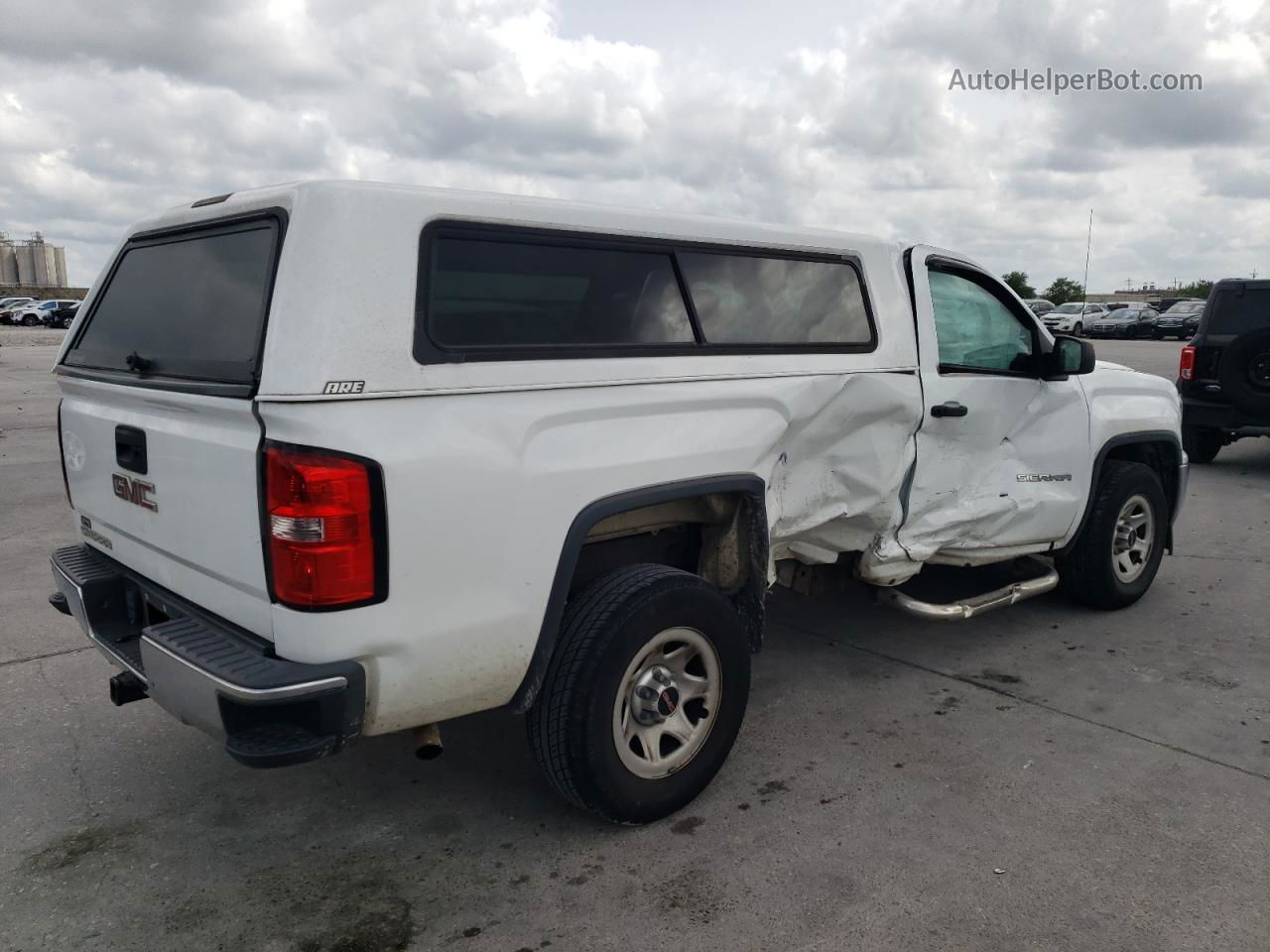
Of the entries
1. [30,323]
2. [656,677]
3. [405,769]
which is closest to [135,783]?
[405,769]

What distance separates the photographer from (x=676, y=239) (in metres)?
3.34

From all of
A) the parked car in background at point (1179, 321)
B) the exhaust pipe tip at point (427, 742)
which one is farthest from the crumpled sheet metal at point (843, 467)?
the parked car in background at point (1179, 321)

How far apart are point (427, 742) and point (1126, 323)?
41.4 metres

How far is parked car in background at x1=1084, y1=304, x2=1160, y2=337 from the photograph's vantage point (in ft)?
125

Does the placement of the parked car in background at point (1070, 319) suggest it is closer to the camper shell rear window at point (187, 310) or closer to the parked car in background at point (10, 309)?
the camper shell rear window at point (187, 310)

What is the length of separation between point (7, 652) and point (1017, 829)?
446 cm

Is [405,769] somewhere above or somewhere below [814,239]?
below

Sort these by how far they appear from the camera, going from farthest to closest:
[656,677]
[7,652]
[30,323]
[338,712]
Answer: [30,323] → [7,652] → [656,677] → [338,712]

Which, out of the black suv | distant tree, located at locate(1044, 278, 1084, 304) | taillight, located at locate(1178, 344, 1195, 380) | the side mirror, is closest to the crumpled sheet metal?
the side mirror

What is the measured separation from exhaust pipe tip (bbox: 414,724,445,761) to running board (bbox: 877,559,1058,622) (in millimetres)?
2314

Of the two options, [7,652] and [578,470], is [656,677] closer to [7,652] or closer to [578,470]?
[578,470]

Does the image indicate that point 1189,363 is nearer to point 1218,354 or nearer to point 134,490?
point 1218,354

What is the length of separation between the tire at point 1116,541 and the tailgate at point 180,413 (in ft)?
13.9

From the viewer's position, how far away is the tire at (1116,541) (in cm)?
510
